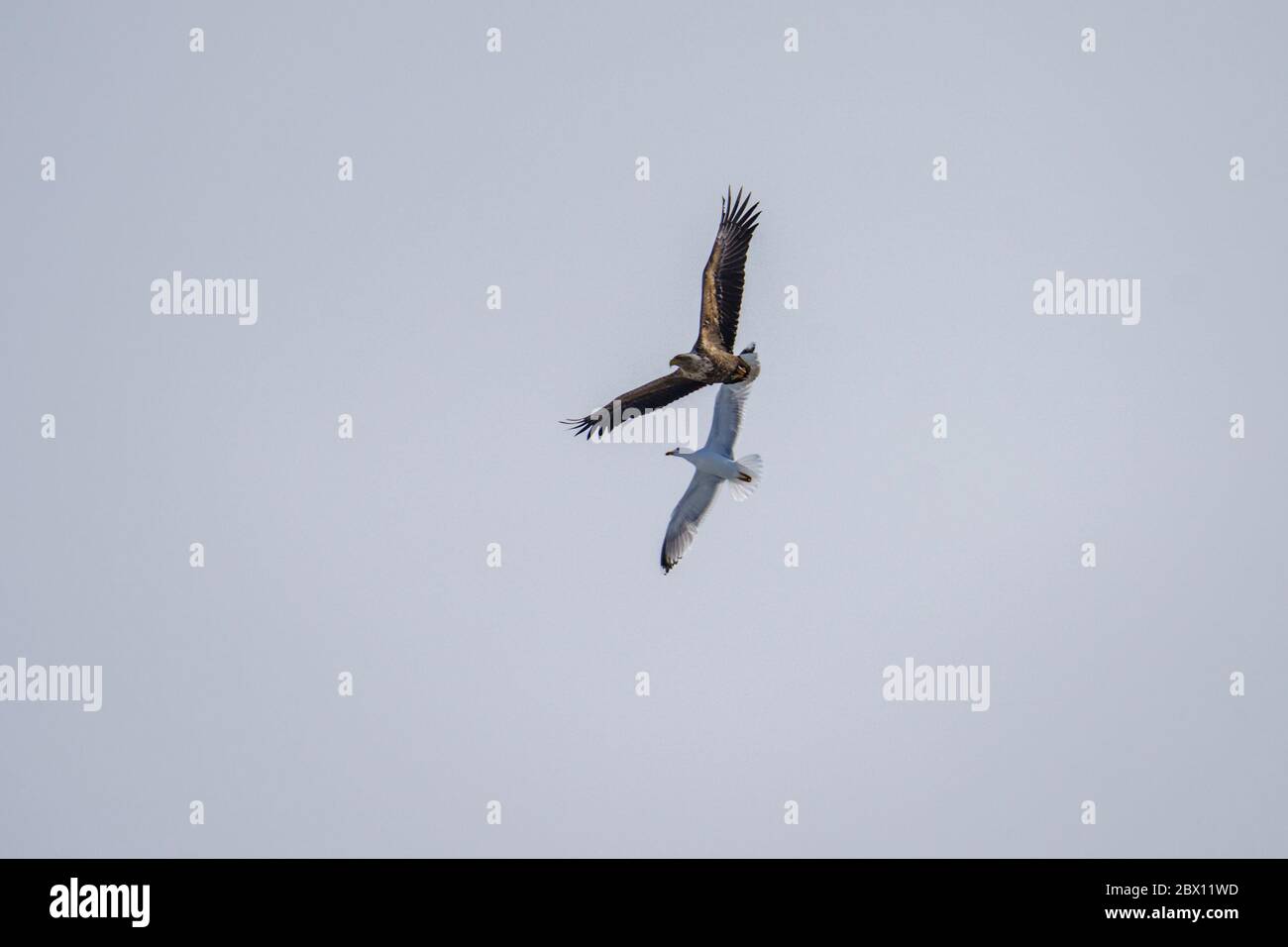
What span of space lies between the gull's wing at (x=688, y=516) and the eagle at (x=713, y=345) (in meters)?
2.87

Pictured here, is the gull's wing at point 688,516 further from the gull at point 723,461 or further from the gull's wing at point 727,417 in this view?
the gull's wing at point 727,417

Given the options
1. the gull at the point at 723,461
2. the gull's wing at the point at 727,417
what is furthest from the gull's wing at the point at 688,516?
the gull's wing at the point at 727,417

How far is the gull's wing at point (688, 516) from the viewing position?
33281 mm

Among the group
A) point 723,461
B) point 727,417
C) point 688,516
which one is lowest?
point 688,516

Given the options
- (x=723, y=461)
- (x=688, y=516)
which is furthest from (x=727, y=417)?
(x=688, y=516)

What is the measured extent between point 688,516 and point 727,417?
8.85 feet

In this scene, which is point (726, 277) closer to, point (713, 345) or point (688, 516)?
point (713, 345)

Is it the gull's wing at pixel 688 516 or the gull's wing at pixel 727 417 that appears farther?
the gull's wing at pixel 688 516

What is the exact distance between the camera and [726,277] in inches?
1187
